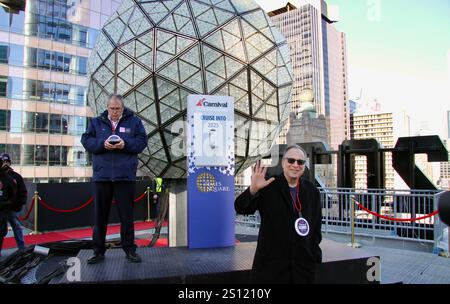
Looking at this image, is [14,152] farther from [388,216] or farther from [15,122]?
[388,216]

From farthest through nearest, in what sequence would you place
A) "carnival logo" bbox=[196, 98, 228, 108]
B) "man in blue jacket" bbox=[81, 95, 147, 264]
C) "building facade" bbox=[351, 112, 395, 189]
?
"building facade" bbox=[351, 112, 395, 189]
"carnival logo" bbox=[196, 98, 228, 108]
"man in blue jacket" bbox=[81, 95, 147, 264]

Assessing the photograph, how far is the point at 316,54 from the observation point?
399 feet

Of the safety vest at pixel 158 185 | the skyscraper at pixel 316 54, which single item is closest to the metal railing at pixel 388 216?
the safety vest at pixel 158 185

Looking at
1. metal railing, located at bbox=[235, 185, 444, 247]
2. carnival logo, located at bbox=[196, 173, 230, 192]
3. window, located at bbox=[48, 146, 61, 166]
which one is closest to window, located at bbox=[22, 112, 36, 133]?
window, located at bbox=[48, 146, 61, 166]

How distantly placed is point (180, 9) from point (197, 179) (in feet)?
7.17

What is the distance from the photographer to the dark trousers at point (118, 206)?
354 centimetres

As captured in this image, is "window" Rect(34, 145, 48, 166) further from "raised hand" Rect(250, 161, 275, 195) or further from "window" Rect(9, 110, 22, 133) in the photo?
"raised hand" Rect(250, 161, 275, 195)

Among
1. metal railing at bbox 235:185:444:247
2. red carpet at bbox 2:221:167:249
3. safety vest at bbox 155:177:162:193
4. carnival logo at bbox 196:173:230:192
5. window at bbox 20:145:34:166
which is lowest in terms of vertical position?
red carpet at bbox 2:221:167:249

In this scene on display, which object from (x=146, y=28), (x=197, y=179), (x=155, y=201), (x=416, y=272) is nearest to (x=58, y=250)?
(x=197, y=179)

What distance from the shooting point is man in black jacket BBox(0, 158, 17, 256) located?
6.01 meters

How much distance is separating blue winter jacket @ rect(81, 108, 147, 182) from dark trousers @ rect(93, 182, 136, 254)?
11cm

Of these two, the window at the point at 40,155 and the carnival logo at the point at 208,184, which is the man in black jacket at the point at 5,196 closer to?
the carnival logo at the point at 208,184

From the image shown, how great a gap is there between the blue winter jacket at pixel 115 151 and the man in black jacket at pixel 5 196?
3.50 meters

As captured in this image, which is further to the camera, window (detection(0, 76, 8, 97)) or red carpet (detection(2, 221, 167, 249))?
window (detection(0, 76, 8, 97))
